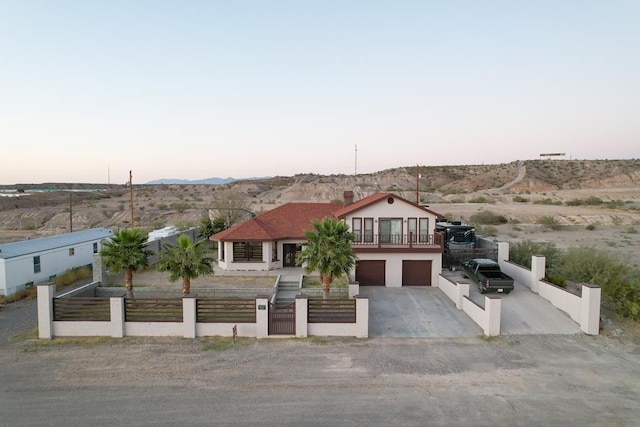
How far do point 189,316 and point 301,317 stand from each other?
15.0ft

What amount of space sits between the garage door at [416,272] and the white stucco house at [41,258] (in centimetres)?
2218

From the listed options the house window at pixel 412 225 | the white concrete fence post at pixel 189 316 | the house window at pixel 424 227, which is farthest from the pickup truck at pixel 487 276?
the white concrete fence post at pixel 189 316

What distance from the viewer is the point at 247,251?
1038 inches

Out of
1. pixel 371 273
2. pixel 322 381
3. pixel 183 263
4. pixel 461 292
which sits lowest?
pixel 322 381

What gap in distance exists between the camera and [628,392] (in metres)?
12.3

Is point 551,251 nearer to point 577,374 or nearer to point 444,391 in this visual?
point 577,374

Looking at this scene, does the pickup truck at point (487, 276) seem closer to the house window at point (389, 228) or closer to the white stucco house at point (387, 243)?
the white stucco house at point (387, 243)

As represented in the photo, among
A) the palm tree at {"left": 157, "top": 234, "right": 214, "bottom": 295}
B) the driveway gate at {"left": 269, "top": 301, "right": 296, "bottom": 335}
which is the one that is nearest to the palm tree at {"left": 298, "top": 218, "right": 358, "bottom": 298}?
the driveway gate at {"left": 269, "top": 301, "right": 296, "bottom": 335}

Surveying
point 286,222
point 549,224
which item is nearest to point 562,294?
point 286,222

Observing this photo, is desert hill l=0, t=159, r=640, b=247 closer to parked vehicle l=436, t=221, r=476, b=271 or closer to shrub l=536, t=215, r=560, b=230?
shrub l=536, t=215, r=560, b=230

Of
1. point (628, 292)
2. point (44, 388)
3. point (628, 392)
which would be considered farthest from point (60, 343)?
point (628, 292)

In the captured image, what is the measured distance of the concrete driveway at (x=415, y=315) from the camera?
17.1 metres

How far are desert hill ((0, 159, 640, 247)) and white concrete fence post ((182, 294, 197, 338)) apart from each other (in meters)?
27.8

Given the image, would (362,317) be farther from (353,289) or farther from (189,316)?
(189,316)
